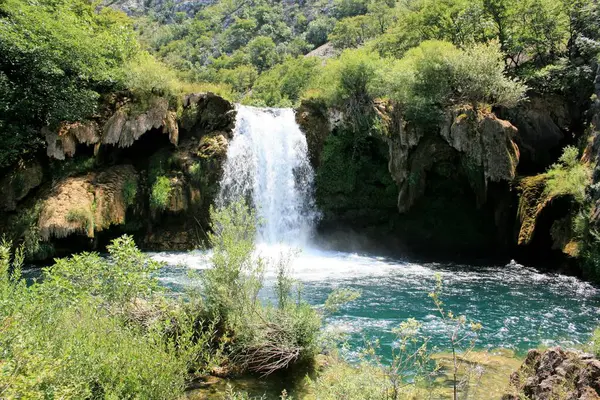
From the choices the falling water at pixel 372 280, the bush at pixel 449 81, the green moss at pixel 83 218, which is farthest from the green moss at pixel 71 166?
the bush at pixel 449 81

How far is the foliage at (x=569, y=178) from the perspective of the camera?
15094 millimetres

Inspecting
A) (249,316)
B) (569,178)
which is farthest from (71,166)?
(569,178)

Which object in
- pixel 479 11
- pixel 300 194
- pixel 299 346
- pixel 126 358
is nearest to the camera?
pixel 126 358

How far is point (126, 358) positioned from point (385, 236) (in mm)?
18453

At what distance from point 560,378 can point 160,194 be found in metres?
18.0

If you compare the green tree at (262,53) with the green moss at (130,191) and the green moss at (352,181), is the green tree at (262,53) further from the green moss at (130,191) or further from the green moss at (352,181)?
the green moss at (130,191)


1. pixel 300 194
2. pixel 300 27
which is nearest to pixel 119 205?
pixel 300 194

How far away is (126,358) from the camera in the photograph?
485 centimetres

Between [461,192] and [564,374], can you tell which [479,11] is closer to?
[461,192]

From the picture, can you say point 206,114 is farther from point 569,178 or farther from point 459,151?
point 569,178

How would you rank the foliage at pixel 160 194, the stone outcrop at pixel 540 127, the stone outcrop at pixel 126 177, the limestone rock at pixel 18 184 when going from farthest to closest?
the foliage at pixel 160 194, the stone outcrop at pixel 540 127, the limestone rock at pixel 18 184, the stone outcrop at pixel 126 177

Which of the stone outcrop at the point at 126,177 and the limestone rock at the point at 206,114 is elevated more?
the limestone rock at the point at 206,114

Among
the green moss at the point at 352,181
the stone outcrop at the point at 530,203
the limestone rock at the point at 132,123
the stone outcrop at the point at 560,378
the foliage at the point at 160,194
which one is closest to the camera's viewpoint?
the stone outcrop at the point at 560,378

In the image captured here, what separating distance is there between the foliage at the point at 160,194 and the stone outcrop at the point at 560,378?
17256 mm
